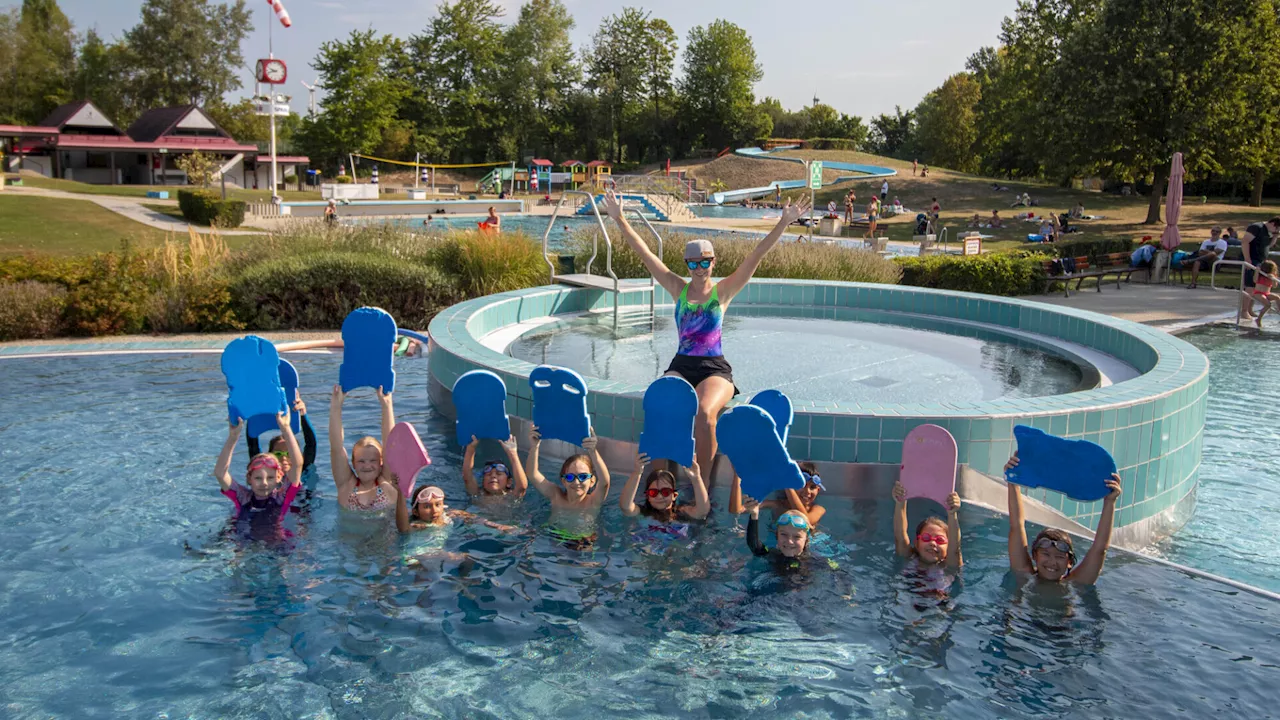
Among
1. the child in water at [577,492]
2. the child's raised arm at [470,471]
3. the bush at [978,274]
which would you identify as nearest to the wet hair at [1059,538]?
the child in water at [577,492]

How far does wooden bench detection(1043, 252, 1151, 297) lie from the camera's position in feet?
58.0

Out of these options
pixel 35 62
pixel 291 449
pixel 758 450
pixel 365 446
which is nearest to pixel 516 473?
pixel 365 446

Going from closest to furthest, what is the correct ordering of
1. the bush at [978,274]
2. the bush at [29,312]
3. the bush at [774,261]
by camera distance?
the bush at [29,312]
the bush at [774,261]
the bush at [978,274]

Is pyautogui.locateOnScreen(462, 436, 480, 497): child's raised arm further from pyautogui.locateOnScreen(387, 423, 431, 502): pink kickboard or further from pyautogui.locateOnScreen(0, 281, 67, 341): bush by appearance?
pyautogui.locateOnScreen(0, 281, 67, 341): bush

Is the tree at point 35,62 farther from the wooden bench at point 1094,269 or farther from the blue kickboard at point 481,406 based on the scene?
the blue kickboard at point 481,406

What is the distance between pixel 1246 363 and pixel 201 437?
11.4 meters

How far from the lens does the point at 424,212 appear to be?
36.7 metres

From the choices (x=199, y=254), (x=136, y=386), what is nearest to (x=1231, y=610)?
(x=136, y=386)

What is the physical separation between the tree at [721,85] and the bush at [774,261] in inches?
2204

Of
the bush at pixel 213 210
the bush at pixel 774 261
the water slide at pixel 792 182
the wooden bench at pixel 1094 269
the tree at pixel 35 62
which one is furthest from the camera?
the tree at pixel 35 62

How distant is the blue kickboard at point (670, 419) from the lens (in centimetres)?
547

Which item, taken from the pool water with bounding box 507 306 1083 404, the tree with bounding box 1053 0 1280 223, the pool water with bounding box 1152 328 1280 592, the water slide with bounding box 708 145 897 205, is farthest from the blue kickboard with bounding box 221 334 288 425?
the water slide with bounding box 708 145 897 205

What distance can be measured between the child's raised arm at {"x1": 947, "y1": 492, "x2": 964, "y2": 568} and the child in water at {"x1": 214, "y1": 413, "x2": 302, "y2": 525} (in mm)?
3721

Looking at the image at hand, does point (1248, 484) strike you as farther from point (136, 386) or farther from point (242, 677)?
point (136, 386)
